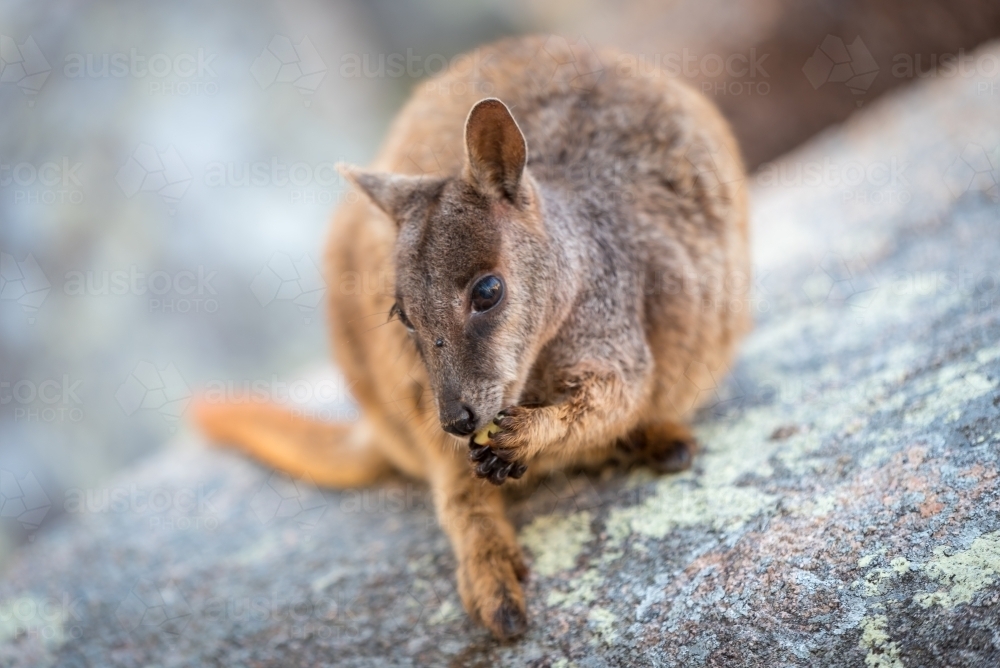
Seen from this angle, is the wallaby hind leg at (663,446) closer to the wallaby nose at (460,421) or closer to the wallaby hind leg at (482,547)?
the wallaby hind leg at (482,547)

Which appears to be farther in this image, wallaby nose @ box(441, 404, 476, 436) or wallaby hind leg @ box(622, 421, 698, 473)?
wallaby hind leg @ box(622, 421, 698, 473)

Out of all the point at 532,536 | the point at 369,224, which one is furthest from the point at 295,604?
the point at 369,224

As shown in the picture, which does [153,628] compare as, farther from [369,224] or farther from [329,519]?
[369,224]

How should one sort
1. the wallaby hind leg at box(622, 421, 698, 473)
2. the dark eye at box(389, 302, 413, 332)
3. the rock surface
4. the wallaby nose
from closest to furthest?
1. the rock surface
2. the wallaby nose
3. the dark eye at box(389, 302, 413, 332)
4. the wallaby hind leg at box(622, 421, 698, 473)

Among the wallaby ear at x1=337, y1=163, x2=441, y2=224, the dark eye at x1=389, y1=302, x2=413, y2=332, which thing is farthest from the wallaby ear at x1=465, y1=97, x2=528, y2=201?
the dark eye at x1=389, y1=302, x2=413, y2=332

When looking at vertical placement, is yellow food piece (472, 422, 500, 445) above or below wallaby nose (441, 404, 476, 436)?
below

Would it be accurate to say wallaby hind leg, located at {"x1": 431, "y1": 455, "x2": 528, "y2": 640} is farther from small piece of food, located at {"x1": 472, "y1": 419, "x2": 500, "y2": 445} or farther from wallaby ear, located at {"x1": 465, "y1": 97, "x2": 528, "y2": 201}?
wallaby ear, located at {"x1": 465, "y1": 97, "x2": 528, "y2": 201}

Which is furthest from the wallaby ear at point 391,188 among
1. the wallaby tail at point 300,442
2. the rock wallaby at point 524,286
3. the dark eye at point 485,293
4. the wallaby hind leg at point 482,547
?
the wallaby tail at point 300,442

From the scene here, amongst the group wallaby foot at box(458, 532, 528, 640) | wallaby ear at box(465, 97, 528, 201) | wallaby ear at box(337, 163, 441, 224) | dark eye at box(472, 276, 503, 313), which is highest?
wallaby ear at box(465, 97, 528, 201)
